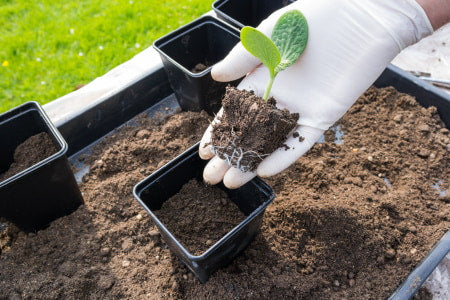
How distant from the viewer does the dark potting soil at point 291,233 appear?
1.30 m

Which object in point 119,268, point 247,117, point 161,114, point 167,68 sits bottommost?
point 119,268

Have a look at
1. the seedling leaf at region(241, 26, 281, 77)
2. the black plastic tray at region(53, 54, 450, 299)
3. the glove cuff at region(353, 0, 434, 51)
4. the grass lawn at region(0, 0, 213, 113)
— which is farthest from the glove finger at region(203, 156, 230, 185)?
the grass lawn at region(0, 0, 213, 113)

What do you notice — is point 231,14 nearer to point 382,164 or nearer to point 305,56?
point 305,56

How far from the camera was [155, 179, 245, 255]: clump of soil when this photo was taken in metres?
1.35

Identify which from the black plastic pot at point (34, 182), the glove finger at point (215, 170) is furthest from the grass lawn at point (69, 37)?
the glove finger at point (215, 170)

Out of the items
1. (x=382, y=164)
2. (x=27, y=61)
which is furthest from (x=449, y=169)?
(x=27, y=61)

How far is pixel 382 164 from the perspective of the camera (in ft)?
5.38

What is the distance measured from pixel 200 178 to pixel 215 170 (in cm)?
20

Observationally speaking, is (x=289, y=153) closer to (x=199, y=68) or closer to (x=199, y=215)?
(x=199, y=215)

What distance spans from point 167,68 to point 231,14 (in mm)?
681

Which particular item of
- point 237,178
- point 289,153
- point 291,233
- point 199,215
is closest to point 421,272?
point 291,233

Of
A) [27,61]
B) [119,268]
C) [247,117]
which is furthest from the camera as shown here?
[27,61]

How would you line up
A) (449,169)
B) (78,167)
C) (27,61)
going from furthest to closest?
1. (27,61)
2. (78,167)
3. (449,169)

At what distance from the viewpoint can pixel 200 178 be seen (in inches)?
59.8
